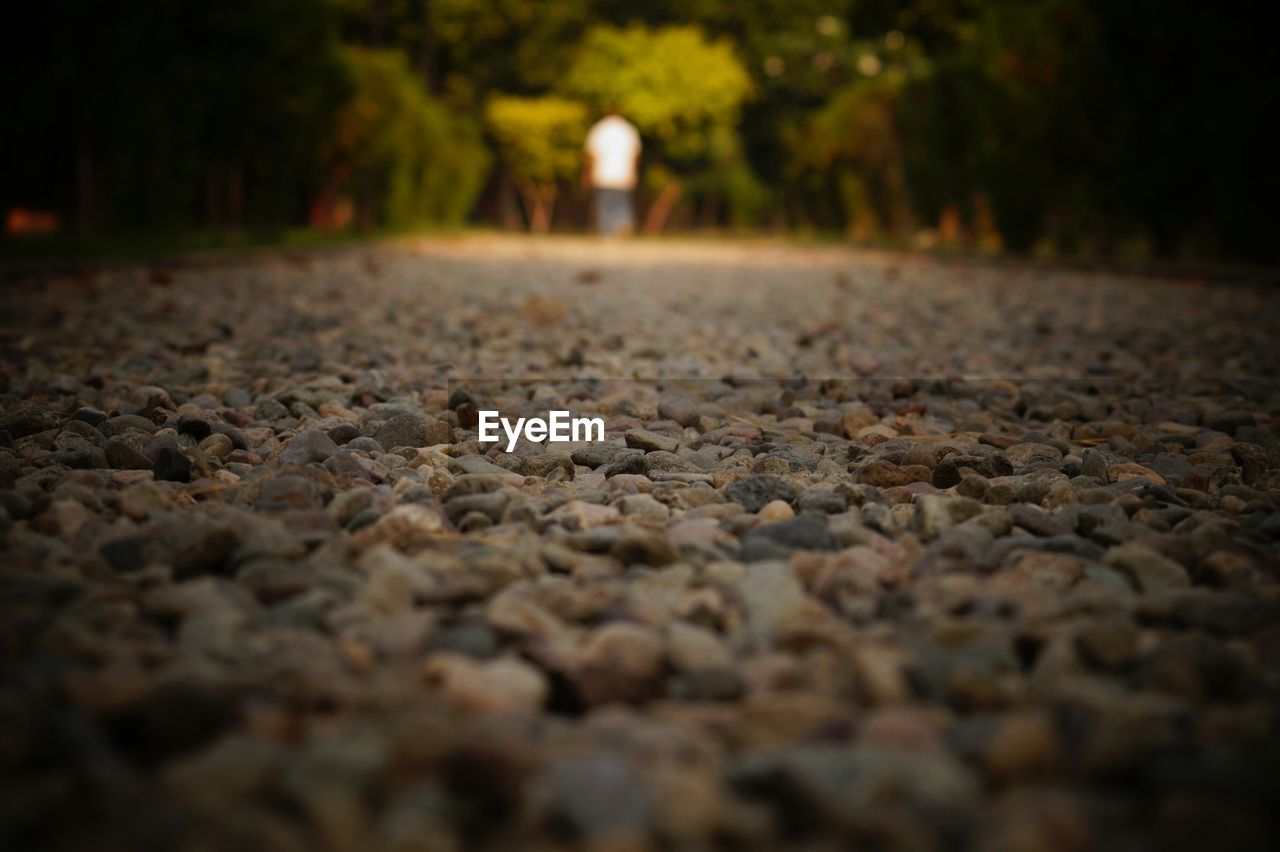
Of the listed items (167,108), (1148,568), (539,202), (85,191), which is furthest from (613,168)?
(1148,568)

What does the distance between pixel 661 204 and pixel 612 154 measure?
12026mm

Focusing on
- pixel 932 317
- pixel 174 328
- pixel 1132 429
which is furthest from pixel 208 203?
pixel 1132 429

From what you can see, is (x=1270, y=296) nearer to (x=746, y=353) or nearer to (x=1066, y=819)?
(x=746, y=353)

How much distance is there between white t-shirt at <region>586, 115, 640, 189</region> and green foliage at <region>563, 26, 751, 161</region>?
7.23 m

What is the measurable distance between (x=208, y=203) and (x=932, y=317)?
7.67 meters

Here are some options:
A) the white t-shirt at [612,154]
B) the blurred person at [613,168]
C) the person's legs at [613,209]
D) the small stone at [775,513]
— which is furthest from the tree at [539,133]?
the small stone at [775,513]

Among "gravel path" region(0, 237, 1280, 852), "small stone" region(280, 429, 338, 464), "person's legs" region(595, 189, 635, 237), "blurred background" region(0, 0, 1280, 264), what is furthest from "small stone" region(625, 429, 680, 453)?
"person's legs" region(595, 189, 635, 237)

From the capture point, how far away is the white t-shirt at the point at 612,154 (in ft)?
58.3

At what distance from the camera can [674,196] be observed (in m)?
29.6

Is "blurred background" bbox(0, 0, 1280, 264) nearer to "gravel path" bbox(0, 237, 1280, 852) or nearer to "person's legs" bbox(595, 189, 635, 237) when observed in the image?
"person's legs" bbox(595, 189, 635, 237)

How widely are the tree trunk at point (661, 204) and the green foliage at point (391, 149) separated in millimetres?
9930

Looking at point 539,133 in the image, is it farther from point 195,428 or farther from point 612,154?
point 195,428

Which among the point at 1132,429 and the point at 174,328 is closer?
the point at 1132,429

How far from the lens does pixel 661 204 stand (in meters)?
29.8
